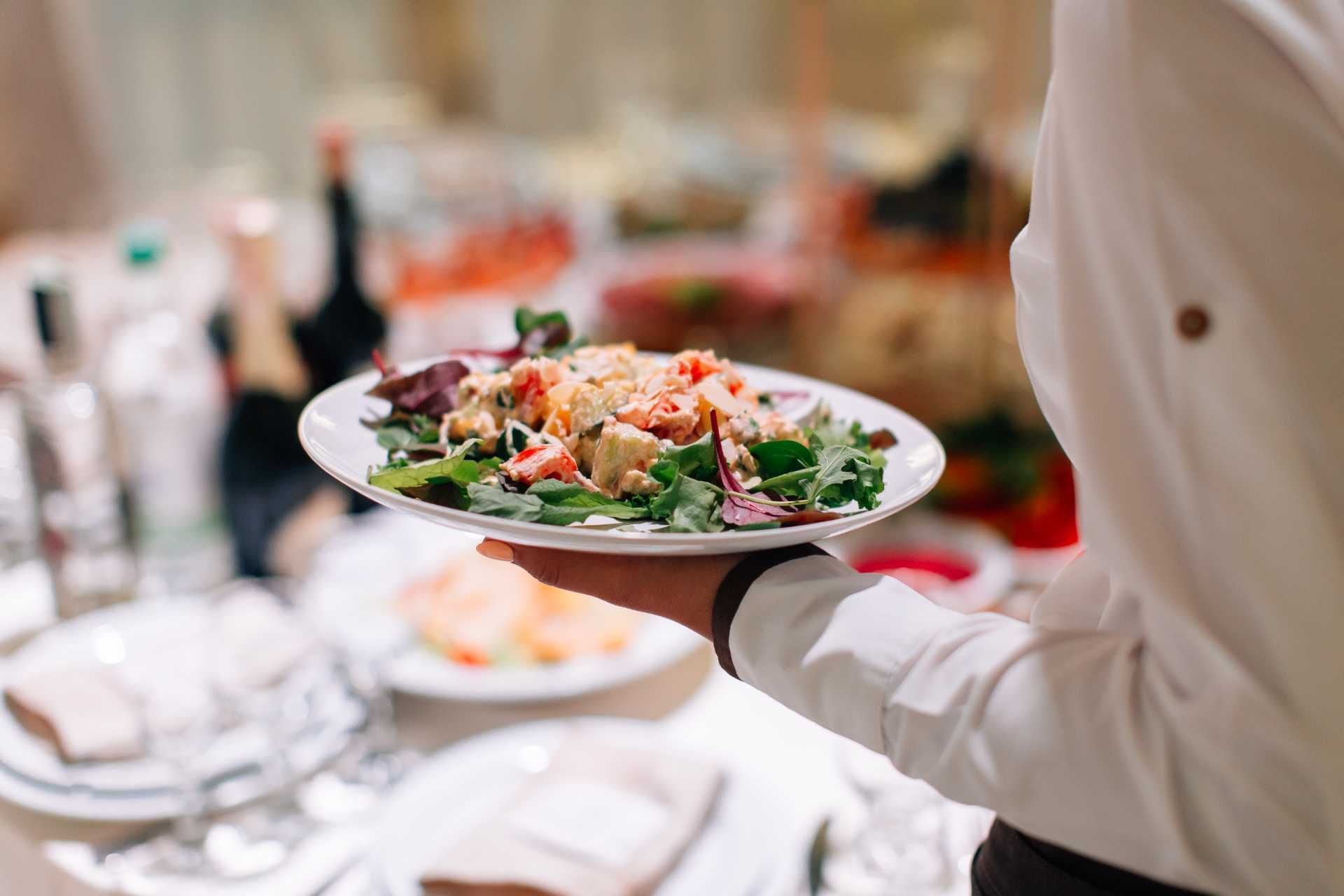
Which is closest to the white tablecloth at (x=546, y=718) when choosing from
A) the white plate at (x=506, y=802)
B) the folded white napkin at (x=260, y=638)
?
the white plate at (x=506, y=802)

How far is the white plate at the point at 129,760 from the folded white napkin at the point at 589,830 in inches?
10.2

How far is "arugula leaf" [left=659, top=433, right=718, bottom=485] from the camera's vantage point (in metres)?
0.80

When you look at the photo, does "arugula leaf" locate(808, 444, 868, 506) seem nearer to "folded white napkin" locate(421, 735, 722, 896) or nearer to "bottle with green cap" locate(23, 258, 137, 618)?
"folded white napkin" locate(421, 735, 722, 896)

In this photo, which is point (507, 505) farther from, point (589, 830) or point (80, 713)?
point (80, 713)

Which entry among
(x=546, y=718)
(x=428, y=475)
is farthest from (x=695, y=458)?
(x=546, y=718)

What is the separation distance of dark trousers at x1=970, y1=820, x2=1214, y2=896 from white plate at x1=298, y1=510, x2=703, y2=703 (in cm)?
64

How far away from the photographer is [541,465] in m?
0.81

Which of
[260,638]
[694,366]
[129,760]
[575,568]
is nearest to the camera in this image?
[575,568]

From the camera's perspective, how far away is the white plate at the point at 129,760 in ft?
3.67

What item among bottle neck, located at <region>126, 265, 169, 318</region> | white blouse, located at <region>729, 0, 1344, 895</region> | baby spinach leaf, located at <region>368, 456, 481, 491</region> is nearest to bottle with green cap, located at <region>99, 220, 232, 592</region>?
bottle neck, located at <region>126, 265, 169, 318</region>

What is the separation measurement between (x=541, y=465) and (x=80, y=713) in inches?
29.1

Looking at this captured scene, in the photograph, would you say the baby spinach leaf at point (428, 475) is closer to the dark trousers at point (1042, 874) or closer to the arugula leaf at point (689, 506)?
the arugula leaf at point (689, 506)

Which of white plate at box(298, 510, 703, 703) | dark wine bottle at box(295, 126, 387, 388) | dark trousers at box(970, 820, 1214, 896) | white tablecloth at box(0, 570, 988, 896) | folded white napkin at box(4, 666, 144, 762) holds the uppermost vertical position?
dark wine bottle at box(295, 126, 387, 388)

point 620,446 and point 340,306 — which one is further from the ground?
point 620,446
